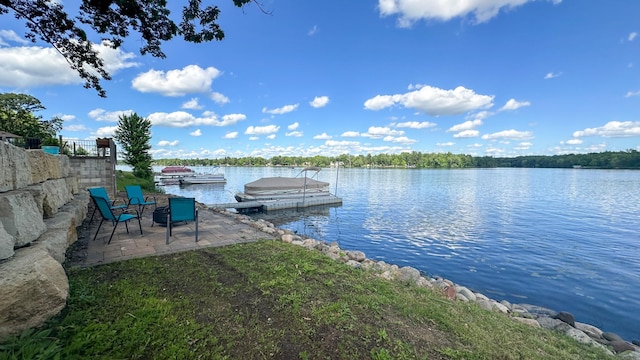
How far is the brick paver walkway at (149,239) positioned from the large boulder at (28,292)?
1.70 m

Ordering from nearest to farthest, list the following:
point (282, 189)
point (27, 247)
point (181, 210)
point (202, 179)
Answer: point (27, 247), point (181, 210), point (282, 189), point (202, 179)

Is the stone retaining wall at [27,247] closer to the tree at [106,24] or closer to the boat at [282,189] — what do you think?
the tree at [106,24]

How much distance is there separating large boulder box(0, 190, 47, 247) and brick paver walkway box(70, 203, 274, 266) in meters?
1.02

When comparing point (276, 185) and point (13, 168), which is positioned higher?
point (13, 168)

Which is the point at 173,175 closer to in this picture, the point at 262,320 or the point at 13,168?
the point at 13,168

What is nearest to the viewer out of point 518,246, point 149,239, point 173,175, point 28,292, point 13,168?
point 28,292

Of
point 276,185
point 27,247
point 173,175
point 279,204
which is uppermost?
point 27,247

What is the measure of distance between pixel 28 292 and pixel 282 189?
17.2 metres

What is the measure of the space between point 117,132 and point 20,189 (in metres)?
22.6

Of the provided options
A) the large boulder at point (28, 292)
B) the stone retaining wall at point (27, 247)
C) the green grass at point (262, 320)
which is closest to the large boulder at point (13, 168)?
the stone retaining wall at point (27, 247)

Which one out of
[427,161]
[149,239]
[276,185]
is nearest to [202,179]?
[276,185]

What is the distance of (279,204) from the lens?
1700cm

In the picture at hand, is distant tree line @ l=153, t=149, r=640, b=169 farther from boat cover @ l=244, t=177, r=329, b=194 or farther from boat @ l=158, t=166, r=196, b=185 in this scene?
boat cover @ l=244, t=177, r=329, b=194

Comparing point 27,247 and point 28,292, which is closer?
point 28,292
